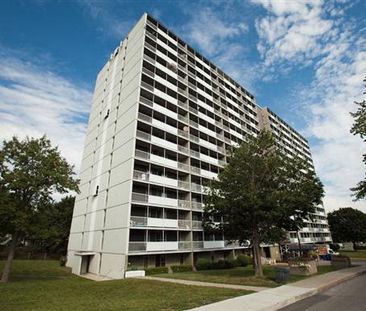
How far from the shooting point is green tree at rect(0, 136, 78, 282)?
72.4 feet

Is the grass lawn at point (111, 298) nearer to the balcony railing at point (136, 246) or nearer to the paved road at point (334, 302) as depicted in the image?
the paved road at point (334, 302)

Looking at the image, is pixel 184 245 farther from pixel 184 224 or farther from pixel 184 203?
pixel 184 203

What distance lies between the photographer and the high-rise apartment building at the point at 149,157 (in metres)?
29.6

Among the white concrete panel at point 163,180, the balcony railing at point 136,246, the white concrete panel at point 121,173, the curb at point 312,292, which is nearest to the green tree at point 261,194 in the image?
the curb at point 312,292

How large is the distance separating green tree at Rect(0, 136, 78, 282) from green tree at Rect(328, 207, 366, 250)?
3437 inches

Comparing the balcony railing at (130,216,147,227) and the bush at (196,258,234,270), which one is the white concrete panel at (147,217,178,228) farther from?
the bush at (196,258,234,270)

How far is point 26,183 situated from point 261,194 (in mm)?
20709

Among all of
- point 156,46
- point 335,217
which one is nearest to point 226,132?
point 156,46

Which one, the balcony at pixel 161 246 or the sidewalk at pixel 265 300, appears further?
the balcony at pixel 161 246

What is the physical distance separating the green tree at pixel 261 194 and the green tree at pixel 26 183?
15.1 m

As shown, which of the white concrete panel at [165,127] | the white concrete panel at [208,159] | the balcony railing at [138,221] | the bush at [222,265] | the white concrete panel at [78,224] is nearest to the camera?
the balcony railing at [138,221]

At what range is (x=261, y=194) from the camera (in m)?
22.6

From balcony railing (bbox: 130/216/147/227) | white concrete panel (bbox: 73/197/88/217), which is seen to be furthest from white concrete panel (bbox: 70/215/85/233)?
balcony railing (bbox: 130/216/147/227)

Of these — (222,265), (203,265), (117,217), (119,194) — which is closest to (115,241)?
(117,217)
